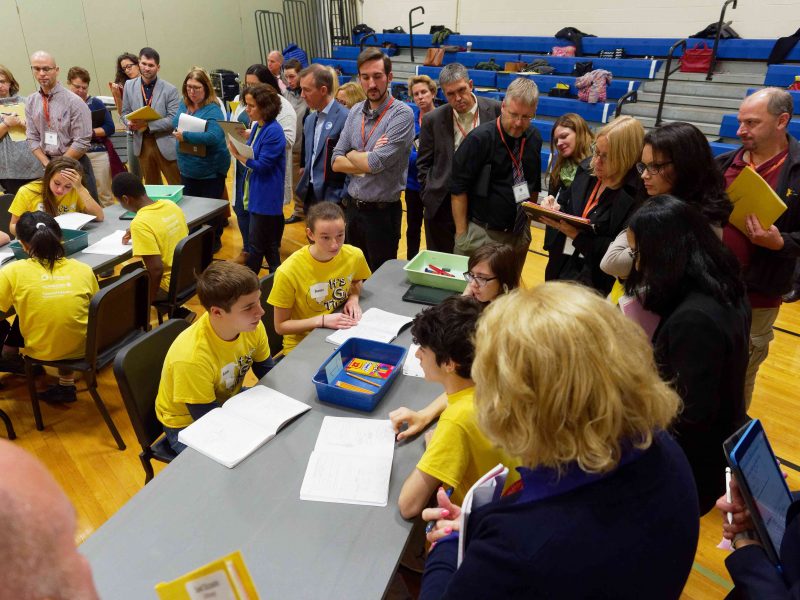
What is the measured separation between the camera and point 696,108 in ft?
22.2

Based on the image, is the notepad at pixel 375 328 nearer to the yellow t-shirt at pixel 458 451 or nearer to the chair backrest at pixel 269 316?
the chair backrest at pixel 269 316

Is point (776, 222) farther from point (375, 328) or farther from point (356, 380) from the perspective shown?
point (356, 380)

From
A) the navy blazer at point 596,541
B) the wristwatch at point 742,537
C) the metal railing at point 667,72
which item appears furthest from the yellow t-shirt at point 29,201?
the metal railing at point 667,72

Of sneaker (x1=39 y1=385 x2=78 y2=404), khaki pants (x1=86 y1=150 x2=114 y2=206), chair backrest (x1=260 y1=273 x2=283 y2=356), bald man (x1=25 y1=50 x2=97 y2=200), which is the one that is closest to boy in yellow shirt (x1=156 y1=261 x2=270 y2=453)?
chair backrest (x1=260 y1=273 x2=283 y2=356)

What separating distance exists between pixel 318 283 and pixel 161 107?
3.69 meters

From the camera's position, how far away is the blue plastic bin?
69.2 inches

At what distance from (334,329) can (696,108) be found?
672 centimetres

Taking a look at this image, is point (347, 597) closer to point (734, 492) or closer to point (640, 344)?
point (640, 344)

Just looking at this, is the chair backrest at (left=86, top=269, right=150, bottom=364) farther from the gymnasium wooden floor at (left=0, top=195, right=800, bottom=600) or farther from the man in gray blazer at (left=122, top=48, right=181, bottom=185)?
the man in gray blazer at (left=122, top=48, right=181, bottom=185)

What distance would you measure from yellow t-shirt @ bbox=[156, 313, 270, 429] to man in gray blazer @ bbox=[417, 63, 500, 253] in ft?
6.46

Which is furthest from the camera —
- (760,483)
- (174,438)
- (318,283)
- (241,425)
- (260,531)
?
(318,283)

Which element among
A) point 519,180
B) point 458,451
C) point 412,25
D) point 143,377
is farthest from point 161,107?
point 412,25

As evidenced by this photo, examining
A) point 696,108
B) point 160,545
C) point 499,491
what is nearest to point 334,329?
point 160,545

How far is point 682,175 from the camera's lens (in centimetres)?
192
